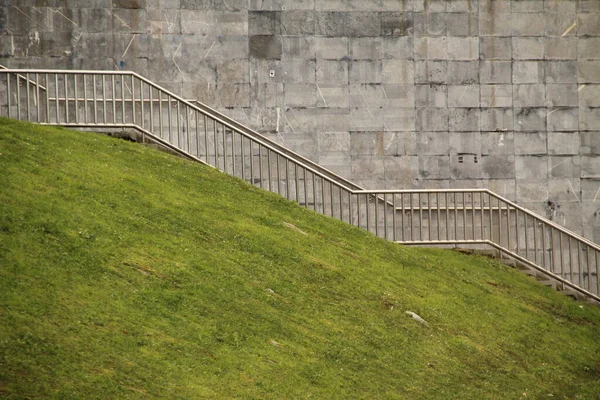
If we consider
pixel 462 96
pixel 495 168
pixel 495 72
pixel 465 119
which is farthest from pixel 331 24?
pixel 495 168

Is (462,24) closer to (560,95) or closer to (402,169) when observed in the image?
(560,95)

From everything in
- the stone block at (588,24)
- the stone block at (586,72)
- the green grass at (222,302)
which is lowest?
the green grass at (222,302)

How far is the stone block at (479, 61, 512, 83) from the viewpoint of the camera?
2981 centimetres

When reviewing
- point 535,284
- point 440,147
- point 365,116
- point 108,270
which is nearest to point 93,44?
point 365,116

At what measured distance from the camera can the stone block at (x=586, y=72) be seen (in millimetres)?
30078

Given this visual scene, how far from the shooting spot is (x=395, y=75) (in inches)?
1161

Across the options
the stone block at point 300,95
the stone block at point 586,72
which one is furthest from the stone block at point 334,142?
the stone block at point 586,72

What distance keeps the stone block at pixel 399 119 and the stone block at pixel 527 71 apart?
272cm

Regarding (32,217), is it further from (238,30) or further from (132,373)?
(238,30)

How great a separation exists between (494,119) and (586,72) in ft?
8.43

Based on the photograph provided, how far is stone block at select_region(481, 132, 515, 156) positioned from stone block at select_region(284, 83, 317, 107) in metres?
4.18

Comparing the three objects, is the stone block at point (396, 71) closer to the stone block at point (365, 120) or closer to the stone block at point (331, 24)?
the stone block at point (365, 120)

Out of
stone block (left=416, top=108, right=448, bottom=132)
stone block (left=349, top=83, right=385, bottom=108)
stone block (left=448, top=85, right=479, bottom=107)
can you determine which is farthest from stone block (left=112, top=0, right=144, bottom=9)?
stone block (left=448, top=85, right=479, bottom=107)

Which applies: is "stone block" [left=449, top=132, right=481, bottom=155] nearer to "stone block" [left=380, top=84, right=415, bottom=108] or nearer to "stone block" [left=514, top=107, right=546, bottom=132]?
"stone block" [left=514, top=107, right=546, bottom=132]
